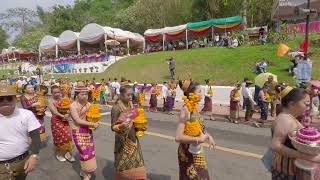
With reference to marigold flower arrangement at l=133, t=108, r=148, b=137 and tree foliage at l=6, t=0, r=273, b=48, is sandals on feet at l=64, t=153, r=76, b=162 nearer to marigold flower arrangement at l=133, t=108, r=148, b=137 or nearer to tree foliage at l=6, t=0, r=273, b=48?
marigold flower arrangement at l=133, t=108, r=148, b=137

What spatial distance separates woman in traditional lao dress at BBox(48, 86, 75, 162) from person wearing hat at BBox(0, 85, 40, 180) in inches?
150

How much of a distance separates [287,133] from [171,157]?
5.07 metres

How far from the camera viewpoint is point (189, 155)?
14.6 feet

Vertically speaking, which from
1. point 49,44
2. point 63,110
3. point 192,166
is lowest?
point 192,166

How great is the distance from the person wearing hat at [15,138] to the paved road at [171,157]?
2898 mm

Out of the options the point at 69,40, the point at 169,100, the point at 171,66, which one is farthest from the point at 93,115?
the point at 69,40

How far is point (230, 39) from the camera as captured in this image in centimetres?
2914

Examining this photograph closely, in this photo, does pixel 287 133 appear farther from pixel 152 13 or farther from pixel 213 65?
pixel 152 13

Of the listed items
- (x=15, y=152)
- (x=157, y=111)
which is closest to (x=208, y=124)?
(x=157, y=111)

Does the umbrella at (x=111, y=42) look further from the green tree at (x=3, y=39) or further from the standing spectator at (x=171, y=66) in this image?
the green tree at (x=3, y=39)

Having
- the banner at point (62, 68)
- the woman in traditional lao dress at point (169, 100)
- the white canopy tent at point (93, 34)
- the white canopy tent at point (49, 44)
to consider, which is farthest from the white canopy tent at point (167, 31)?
the woman in traditional lao dress at point (169, 100)

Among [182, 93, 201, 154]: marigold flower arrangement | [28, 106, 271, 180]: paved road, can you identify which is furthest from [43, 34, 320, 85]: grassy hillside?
[182, 93, 201, 154]: marigold flower arrangement

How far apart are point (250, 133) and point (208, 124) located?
2.19 m

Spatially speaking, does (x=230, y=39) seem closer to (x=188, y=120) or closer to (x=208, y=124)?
(x=208, y=124)
